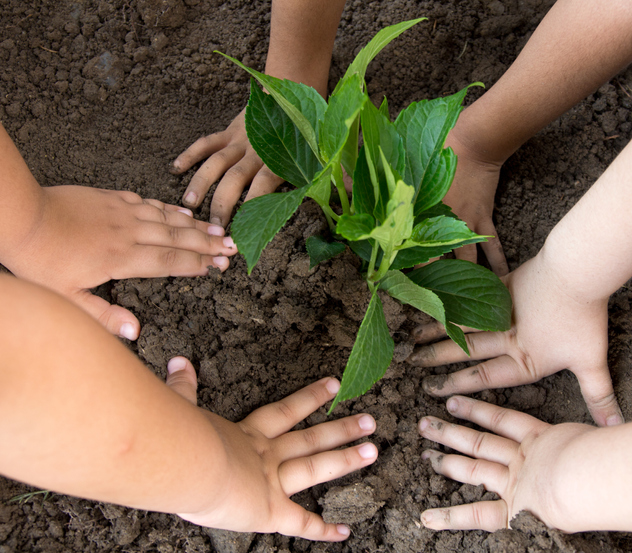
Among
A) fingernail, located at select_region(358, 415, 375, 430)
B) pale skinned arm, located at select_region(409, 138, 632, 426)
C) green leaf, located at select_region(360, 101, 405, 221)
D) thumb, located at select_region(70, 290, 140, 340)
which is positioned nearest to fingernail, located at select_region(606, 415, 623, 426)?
pale skinned arm, located at select_region(409, 138, 632, 426)

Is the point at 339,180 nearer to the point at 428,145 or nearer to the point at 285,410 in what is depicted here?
the point at 428,145

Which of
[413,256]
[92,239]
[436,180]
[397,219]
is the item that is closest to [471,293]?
[413,256]

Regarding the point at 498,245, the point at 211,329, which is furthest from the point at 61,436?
the point at 498,245

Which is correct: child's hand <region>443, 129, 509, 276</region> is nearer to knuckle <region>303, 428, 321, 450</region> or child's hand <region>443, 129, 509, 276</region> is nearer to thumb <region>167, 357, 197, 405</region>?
knuckle <region>303, 428, 321, 450</region>

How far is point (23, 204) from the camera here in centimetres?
102

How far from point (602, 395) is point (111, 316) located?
1.11 meters

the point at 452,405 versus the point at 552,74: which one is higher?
the point at 552,74

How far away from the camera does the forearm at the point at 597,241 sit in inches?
35.3

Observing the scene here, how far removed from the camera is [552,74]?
1.19 meters

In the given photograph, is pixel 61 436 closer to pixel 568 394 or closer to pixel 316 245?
pixel 316 245

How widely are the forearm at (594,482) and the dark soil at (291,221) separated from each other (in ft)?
0.25

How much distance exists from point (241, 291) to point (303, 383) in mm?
257

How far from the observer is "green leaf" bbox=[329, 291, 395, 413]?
80cm

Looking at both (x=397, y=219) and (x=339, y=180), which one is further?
(x=339, y=180)
